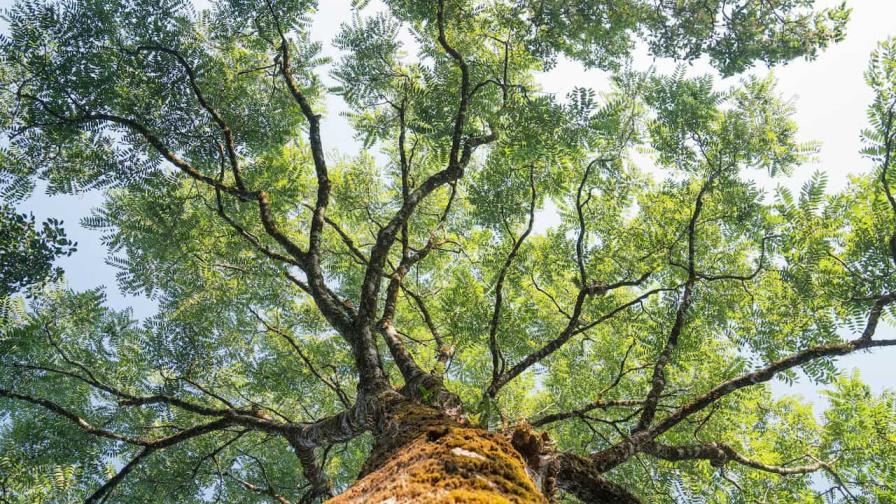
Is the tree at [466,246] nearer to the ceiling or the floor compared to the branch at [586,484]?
nearer to the ceiling

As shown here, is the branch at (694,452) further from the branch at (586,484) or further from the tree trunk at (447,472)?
the tree trunk at (447,472)

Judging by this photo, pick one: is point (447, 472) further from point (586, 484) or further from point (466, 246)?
point (466, 246)

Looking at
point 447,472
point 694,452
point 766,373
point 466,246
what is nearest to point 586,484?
point 447,472

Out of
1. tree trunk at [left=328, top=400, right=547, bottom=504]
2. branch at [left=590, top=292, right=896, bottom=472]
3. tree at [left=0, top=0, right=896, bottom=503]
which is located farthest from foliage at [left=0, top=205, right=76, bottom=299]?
branch at [left=590, top=292, right=896, bottom=472]

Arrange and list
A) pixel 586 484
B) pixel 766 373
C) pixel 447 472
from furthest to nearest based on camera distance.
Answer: pixel 766 373 < pixel 586 484 < pixel 447 472

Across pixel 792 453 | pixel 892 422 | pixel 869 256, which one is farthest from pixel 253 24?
pixel 892 422

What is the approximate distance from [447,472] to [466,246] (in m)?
6.04

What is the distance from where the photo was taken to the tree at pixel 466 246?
5141 millimetres

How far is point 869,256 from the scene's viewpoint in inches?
203

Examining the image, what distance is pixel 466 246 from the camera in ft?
26.6

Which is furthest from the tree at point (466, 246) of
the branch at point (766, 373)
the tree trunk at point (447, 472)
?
the tree trunk at point (447, 472)

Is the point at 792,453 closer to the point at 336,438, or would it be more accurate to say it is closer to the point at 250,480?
the point at 336,438

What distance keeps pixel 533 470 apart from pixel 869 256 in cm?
453

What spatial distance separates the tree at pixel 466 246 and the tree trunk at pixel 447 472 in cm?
→ 110
